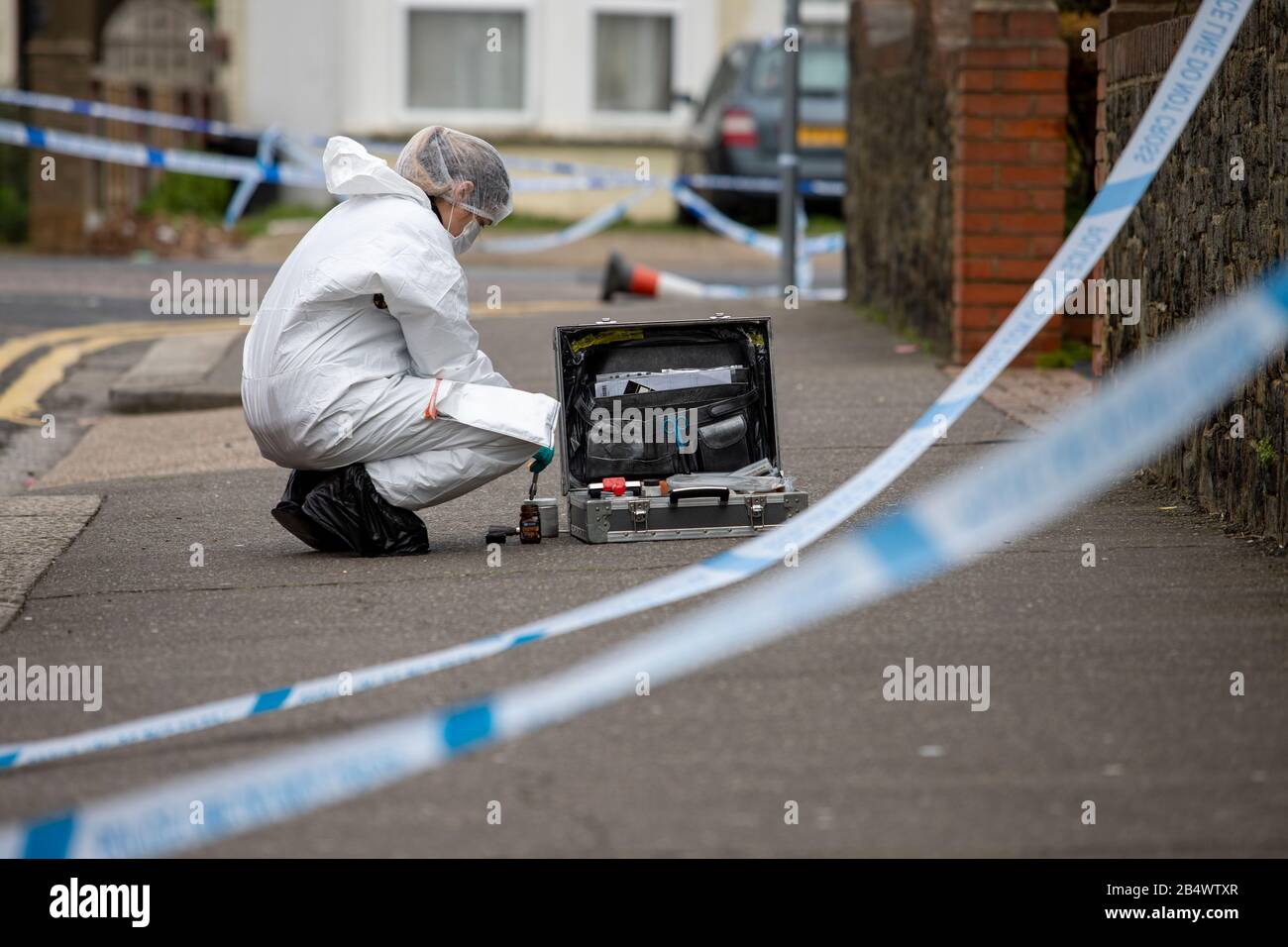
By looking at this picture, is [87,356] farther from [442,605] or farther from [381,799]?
[381,799]

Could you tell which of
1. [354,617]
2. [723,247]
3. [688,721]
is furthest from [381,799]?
[723,247]

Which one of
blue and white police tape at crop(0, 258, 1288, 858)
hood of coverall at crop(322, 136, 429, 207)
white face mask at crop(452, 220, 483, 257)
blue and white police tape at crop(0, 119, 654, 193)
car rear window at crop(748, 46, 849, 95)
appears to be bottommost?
blue and white police tape at crop(0, 258, 1288, 858)

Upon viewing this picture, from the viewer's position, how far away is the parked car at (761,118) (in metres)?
20.7

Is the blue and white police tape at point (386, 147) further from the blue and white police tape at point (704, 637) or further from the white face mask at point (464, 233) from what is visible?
the blue and white police tape at point (704, 637)

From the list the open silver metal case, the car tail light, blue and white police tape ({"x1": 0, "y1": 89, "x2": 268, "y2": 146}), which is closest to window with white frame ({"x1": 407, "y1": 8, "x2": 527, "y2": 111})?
blue and white police tape ({"x1": 0, "y1": 89, "x2": 268, "y2": 146})

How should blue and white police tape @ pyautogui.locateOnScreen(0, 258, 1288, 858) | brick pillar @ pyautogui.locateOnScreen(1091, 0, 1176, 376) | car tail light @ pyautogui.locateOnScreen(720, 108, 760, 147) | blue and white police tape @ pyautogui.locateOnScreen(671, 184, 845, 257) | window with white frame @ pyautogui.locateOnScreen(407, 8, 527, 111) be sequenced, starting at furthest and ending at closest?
window with white frame @ pyautogui.locateOnScreen(407, 8, 527, 111) → car tail light @ pyautogui.locateOnScreen(720, 108, 760, 147) → blue and white police tape @ pyautogui.locateOnScreen(671, 184, 845, 257) → brick pillar @ pyautogui.locateOnScreen(1091, 0, 1176, 376) → blue and white police tape @ pyautogui.locateOnScreen(0, 258, 1288, 858)

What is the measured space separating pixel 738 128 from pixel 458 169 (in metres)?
14.7

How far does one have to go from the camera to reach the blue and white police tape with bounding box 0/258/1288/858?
3.68m

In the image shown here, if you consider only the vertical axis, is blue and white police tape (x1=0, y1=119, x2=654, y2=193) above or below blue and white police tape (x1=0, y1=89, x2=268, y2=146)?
below

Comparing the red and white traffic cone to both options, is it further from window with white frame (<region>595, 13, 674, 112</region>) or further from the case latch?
the case latch

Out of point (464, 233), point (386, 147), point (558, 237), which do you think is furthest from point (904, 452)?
point (386, 147)

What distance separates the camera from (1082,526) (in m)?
6.32

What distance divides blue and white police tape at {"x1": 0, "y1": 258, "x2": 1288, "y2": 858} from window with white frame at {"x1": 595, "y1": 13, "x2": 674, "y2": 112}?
1734 centimetres

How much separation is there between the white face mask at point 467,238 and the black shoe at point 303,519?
88 centimetres
